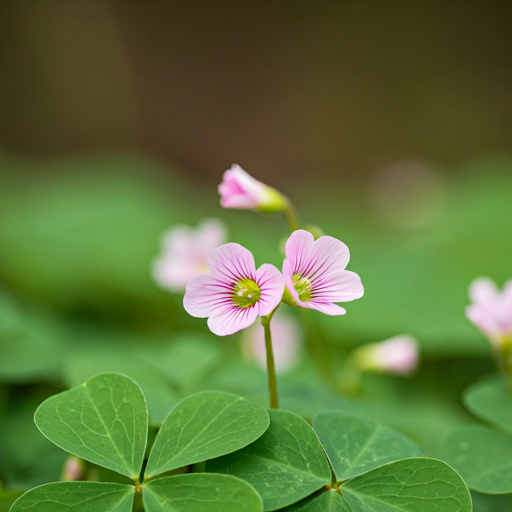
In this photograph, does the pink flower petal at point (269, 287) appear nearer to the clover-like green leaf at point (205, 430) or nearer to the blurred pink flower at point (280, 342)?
the clover-like green leaf at point (205, 430)

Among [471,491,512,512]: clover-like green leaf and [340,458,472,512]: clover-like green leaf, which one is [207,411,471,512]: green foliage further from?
[471,491,512,512]: clover-like green leaf

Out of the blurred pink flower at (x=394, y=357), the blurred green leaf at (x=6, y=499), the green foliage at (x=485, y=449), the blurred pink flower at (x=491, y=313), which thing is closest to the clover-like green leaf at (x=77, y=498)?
the blurred green leaf at (x=6, y=499)

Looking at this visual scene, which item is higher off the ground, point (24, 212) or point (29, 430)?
point (24, 212)

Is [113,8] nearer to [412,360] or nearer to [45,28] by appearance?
[45,28]

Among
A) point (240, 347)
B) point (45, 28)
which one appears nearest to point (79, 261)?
point (240, 347)

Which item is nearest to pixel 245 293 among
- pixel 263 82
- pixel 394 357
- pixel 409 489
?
pixel 409 489
